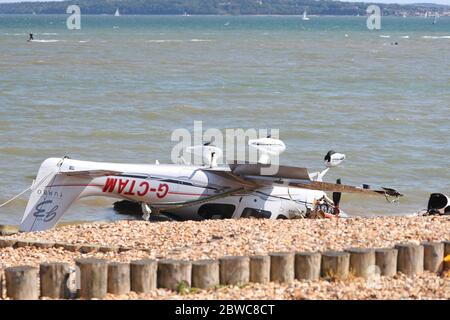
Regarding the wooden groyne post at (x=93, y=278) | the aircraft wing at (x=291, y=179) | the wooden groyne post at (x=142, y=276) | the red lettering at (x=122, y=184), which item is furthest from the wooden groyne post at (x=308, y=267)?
the red lettering at (x=122, y=184)

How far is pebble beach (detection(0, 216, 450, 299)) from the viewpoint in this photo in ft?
31.2

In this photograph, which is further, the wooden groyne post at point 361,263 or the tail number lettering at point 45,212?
the tail number lettering at point 45,212

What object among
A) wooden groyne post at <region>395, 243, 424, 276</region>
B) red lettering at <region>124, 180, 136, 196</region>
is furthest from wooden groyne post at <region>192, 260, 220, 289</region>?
red lettering at <region>124, 180, 136, 196</region>

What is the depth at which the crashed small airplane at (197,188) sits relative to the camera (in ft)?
54.4

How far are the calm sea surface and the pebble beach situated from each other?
5.06 metres

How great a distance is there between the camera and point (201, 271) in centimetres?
946

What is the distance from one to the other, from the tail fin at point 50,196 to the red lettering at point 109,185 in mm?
389

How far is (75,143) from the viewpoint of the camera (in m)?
28.3

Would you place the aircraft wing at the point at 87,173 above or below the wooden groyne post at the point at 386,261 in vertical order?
below

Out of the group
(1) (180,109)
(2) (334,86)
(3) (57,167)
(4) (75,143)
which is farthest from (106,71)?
(3) (57,167)

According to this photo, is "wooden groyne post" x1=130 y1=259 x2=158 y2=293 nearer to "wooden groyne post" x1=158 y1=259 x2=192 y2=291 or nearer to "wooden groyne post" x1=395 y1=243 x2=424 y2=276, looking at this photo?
"wooden groyne post" x1=158 y1=259 x2=192 y2=291

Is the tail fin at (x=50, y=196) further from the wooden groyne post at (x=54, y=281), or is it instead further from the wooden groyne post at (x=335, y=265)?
the wooden groyne post at (x=335, y=265)

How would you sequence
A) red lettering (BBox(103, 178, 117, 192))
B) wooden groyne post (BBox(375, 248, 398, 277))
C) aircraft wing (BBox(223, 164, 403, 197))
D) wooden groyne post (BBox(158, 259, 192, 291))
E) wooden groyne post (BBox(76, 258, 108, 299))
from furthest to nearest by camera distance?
red lettering (BBox(103, 178, 117, 192))
aircraft wing (BBox(223, 164, 403, 197))
wooden groyne post (BBox(375, 248, 398, 277))
wooden groyne post (BBox(158, 259, 192, 291))
wooden groyne post (BBox(76, 258, 108, 299))
